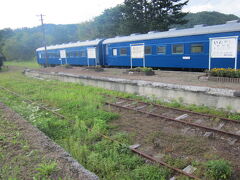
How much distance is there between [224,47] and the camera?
1162 centimetres

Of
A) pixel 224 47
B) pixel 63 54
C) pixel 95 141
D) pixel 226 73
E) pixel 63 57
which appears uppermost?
pixel 63 54

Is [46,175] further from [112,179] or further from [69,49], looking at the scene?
[69,49]

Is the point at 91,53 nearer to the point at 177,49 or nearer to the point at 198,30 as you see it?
the point at 177,49

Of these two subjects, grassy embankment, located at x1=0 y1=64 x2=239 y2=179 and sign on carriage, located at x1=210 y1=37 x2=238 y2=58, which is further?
sign on carriage, located at x1=210 y1=37 x2=238 y2=58

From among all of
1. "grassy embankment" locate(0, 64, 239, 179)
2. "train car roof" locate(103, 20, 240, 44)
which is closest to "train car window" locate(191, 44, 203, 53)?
"train car roof" locate(103, 20, 240, 44)

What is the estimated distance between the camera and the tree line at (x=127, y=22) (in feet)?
102

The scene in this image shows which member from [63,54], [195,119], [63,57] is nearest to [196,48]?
[195,119]

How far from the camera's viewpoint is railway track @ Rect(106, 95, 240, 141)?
241 inches

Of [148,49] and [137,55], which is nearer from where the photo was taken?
[137,55]

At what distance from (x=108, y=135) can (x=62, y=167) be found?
8.91 feet

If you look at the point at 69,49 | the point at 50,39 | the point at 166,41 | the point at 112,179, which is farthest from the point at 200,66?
the point at 50,39

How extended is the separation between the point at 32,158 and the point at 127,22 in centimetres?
3169

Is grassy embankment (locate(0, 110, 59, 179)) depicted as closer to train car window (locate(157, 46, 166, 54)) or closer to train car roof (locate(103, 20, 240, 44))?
train car roof (locate(103, 20, 240, 44))

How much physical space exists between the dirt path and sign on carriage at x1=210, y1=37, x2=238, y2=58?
34.1 ft
